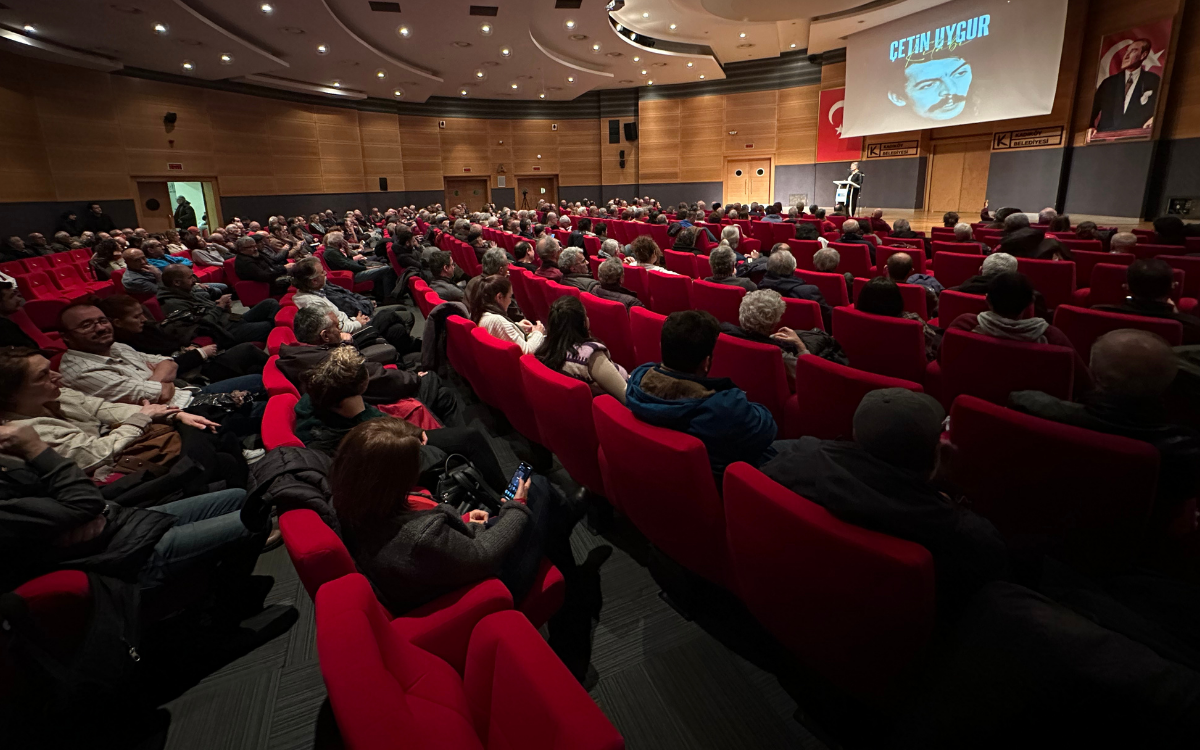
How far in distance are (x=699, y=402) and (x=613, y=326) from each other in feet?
7.18

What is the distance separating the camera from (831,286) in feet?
14.4

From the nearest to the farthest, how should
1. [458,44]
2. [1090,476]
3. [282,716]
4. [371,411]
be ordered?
[1090,476], [282,716], [371,411], [458,44]

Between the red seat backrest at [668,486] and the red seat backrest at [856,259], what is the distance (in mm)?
4650

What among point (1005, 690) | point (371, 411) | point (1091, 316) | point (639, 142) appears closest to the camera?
point (1005, 690)

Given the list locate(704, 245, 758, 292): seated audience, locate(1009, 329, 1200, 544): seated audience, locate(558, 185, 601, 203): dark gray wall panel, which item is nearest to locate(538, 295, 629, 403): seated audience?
locate(1009, 329, 1200, 544): seated audience

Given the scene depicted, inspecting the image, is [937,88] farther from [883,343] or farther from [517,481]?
[517,481]

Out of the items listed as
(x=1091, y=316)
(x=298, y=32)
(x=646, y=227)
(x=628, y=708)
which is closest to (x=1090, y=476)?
(x=628, y=708)

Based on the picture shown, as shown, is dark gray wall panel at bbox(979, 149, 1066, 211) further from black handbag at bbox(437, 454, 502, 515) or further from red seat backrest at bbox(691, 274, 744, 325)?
black handbag at bbox(437, 454, 502, 515)

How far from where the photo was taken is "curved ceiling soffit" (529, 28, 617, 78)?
13.0 meters

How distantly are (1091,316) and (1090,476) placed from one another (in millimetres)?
2050

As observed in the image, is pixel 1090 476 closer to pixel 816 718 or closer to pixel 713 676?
pixel 816 718

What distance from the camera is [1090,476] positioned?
A: 1468 mm

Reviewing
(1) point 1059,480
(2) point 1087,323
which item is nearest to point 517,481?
(1) point 1059,480

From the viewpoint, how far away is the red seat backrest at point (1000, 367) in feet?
7.45
